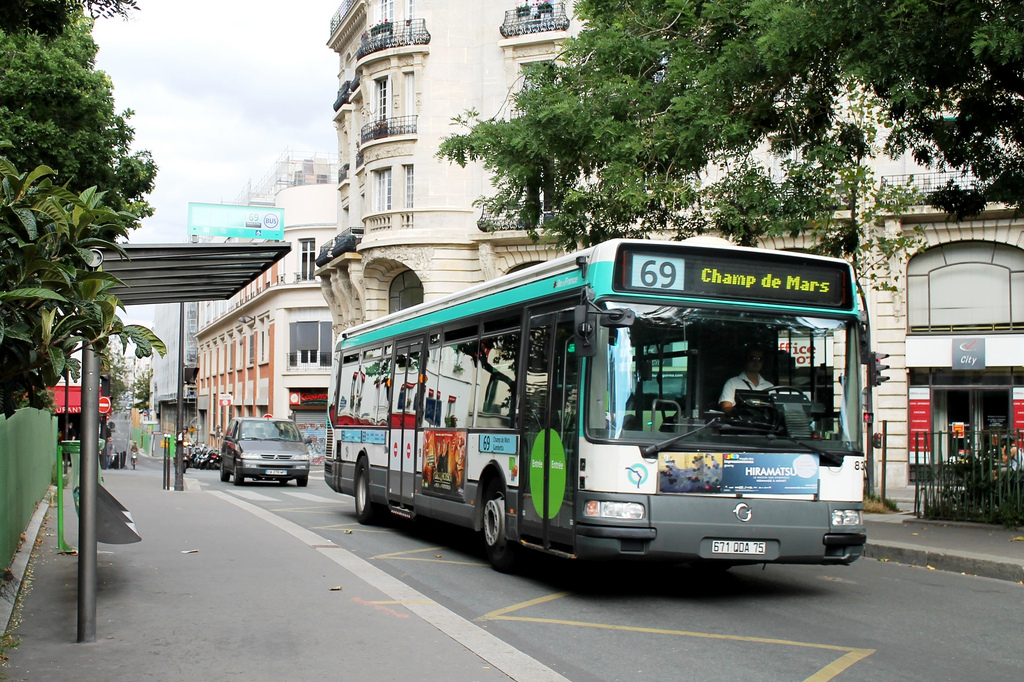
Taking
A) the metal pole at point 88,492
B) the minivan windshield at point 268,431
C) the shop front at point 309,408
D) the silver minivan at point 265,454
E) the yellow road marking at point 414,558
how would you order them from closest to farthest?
the metal pole at point 88,492 → the yellow road marking at point 414,558 → the silver minivan at point 265,454 → the minivan windshield at point 268,431 → the shop front at point 309,408

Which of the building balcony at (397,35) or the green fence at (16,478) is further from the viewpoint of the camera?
the building balcony at (397,35)

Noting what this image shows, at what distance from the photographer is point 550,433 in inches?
380

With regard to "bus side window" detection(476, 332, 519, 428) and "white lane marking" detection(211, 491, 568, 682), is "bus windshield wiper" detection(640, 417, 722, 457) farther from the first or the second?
"bus side window" detection(476, 332, 519, 428)

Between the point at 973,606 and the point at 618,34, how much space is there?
31.6ft

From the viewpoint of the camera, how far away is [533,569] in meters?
11.3

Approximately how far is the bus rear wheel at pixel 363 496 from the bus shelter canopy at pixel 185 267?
16.0 ft

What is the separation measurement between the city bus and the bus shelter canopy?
8.98 feet

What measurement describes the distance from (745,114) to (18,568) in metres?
10.2

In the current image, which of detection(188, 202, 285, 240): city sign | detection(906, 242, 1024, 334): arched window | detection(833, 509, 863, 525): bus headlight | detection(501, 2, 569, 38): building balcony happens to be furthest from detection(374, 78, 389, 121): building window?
detection(833, 509, 863, 525): bus headlight

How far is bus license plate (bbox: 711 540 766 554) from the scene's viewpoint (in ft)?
28.9

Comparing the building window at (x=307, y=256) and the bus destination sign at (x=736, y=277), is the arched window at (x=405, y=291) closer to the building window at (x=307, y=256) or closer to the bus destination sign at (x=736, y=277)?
the building window at (x=307, y=256)

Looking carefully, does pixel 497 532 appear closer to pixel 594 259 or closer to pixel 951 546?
pixel 594 259

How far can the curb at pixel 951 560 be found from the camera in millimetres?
10992

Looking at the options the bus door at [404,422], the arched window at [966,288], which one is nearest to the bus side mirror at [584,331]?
the bus door at [404,422]
